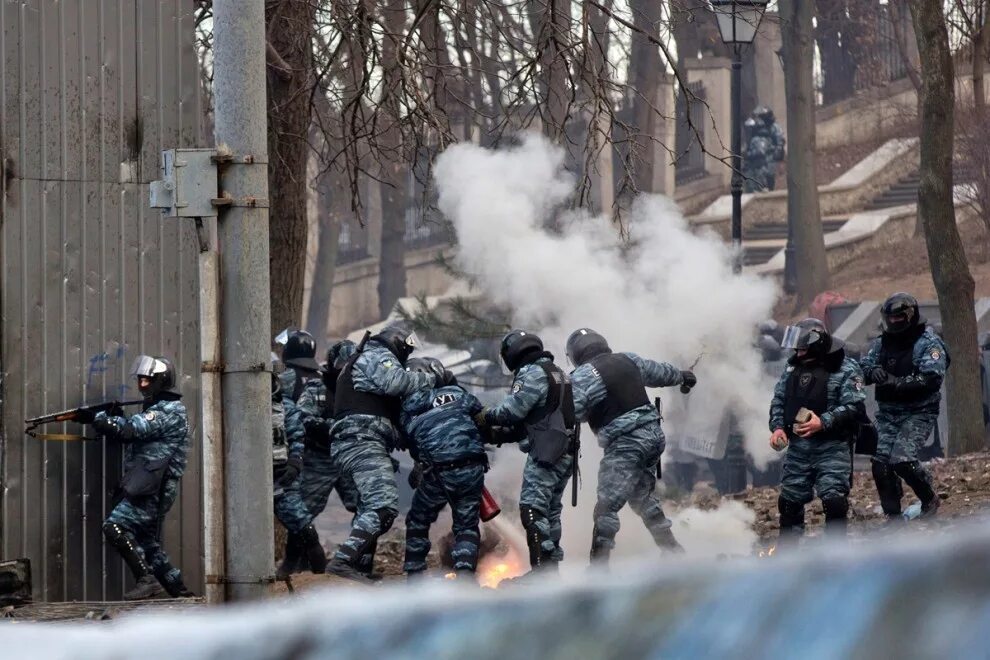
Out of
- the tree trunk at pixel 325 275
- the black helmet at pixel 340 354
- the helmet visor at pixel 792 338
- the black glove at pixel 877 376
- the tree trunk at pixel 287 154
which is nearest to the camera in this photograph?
the helmet visor at pixel 792 338

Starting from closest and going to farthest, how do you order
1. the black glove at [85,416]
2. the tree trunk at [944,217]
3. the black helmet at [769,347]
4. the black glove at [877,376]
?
the black glove at [85,416] → the black glove at [877,376] → the tree trunk at [944,217] → the black helmet at [769,347]

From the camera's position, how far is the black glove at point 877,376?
35.9 ft

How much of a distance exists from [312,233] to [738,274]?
2880 cm

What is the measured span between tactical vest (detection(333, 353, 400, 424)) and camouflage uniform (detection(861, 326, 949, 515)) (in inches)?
135

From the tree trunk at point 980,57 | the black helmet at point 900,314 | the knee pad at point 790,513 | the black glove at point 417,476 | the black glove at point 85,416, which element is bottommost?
the knee pad at point 790,513

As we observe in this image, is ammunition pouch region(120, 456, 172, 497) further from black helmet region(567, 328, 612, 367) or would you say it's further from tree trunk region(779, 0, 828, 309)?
tree trunk region(779, 0, 828, 309)

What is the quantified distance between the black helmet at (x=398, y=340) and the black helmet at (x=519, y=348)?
1.93ft

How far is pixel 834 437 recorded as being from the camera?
1008 centimetres

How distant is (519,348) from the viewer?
32.8 ft

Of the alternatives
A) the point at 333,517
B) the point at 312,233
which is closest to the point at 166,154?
the point at 333,517

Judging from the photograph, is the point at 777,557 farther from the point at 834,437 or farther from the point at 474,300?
the point at 474,300

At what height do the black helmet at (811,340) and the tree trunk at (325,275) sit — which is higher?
the tree trunk at (325,275)

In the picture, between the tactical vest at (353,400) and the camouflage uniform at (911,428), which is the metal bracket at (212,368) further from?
the camouflage uniform at (911,428)

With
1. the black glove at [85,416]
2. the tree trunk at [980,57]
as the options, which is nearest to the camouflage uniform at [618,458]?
the black glove at [85,416]
